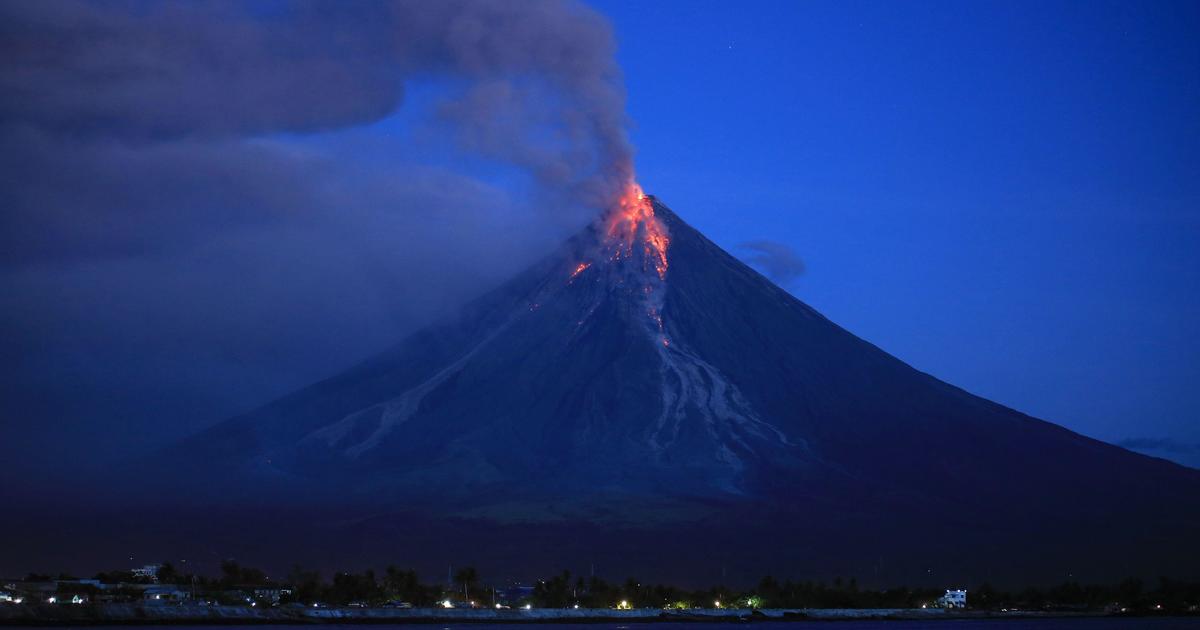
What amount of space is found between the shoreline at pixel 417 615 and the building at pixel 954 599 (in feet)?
8.42

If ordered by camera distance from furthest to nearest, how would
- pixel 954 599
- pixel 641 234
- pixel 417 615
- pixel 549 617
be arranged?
pixel 641 234
pixel 954 599
pixel 549 617
pixel 417 615

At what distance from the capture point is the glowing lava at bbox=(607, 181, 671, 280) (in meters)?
168

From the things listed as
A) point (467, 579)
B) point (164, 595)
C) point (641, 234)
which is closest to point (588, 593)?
point (467, 579)

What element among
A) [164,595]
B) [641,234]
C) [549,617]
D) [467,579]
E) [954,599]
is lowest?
[549,617]

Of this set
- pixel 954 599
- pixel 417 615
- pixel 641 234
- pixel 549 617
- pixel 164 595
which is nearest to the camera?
pixel 417 615

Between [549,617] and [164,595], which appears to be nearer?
[549,617]

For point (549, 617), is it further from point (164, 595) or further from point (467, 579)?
point (164, 595)

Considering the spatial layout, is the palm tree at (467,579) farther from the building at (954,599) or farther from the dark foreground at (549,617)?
the building at (954,599)

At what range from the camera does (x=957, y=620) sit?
400ft

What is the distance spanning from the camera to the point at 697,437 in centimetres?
14325

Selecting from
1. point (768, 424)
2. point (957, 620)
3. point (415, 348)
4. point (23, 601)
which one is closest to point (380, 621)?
point (23, 601)

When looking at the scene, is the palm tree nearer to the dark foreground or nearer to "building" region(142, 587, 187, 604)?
the dark foreground

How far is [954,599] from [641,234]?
58018mm

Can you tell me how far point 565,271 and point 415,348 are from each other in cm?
1782
